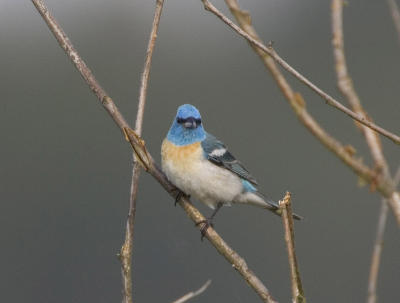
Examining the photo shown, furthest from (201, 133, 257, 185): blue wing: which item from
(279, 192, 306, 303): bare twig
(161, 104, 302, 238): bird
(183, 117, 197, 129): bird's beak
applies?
(279, 192, 306, 303): bare twig

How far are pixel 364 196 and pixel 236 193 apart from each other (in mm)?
9266

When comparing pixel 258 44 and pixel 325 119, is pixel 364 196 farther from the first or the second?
pixel 258 44

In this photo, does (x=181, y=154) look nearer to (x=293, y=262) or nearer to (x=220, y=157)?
(x=220, y=157)

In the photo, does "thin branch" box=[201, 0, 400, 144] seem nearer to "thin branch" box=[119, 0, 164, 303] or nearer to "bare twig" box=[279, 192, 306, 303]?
"bare twig" box=[279, 192, 306, 303]

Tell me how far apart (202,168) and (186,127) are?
0.33 meters

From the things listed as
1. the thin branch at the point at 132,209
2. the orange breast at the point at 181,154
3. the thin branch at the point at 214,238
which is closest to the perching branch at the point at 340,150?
the thin branch at the point at 214,238

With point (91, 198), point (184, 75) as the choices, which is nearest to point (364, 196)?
point (91, 198)

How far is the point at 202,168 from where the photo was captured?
6270 millimetres

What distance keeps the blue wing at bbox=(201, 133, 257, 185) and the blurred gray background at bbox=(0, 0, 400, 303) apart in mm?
779

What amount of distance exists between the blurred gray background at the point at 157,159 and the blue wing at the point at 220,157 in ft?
2.56

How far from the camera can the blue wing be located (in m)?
6.42

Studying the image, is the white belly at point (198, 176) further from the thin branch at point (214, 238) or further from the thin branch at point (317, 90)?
the thin branch at point (317, 90)

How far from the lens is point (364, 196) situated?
15.4m

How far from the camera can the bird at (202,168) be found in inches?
238
